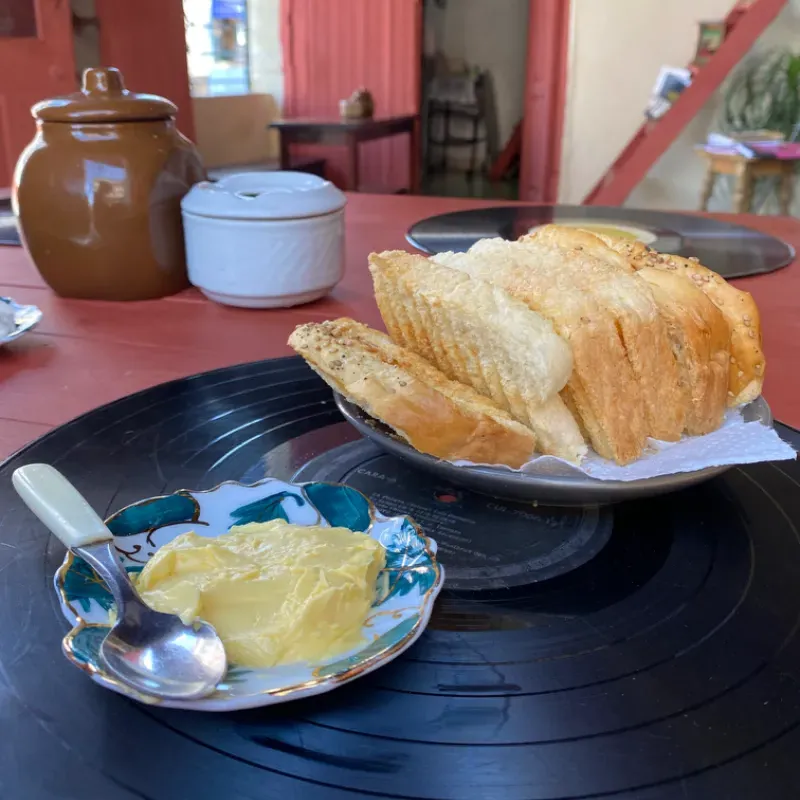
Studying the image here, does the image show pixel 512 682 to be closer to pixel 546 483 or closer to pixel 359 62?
pixel 546 483

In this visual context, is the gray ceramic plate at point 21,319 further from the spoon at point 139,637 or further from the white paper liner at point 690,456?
the white paper liner at point 690,456

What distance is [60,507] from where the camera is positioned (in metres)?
0.45

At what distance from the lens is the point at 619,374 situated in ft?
1.93

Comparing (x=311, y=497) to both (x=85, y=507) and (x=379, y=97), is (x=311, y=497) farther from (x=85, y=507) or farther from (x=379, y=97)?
(x=379, y=97)

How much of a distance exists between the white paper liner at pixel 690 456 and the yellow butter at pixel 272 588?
0.13 metres

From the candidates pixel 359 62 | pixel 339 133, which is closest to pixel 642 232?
pixel 339 133

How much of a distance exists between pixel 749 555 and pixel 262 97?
4.79 m

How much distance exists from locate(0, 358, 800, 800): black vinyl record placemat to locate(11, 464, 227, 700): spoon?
0.02 metres

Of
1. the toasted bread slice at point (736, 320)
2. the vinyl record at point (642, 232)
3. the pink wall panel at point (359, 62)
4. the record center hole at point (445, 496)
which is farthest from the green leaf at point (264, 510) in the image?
the pink wall panel at point (359, 62)

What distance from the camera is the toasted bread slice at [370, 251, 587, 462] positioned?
→ 0.56 m

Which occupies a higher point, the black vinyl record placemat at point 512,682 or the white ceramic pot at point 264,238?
the white ceramic pot at point 264,238

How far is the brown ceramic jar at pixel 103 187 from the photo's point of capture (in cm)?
96

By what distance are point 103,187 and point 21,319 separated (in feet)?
0.63

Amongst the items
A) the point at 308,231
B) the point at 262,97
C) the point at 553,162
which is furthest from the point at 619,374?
the point at 262,97
